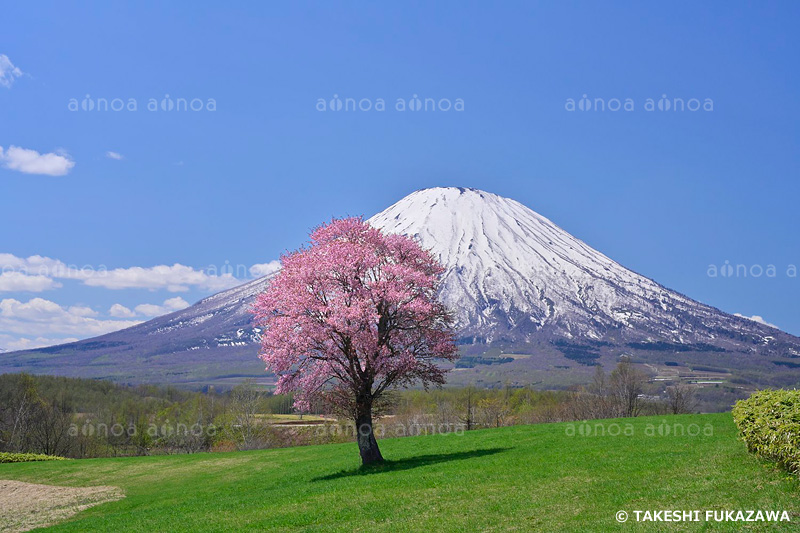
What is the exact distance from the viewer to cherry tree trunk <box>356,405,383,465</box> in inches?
1065

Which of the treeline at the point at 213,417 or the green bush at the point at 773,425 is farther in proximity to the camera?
the treeline at the point at 213,417

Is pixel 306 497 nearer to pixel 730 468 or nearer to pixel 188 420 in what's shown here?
pixel 730 468

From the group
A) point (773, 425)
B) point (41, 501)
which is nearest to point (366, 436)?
point (773, 425)

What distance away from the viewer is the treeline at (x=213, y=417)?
2908 inches

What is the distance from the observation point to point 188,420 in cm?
9750

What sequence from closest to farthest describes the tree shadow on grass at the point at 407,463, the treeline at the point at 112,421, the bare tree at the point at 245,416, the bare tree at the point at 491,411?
the tree shadow on grass at the point at 407,463
the bare tree at the point at 245,416
the treeline at the point at 112,421
the bare tree at the point at 491,411

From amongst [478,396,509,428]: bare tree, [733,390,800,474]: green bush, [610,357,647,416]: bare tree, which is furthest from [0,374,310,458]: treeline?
[733,390,800,474]: green bush

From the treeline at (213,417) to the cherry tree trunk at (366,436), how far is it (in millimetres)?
34683

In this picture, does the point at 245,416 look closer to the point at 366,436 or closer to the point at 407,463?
the point at 366,436

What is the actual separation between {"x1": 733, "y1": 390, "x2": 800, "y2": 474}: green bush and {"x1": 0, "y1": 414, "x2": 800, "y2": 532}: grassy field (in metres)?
0.44

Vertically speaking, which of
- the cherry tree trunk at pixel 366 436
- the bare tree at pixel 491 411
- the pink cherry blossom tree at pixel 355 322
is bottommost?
the bare tree at pixel 491 411

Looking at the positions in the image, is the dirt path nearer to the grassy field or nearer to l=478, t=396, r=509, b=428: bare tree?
the grassy field

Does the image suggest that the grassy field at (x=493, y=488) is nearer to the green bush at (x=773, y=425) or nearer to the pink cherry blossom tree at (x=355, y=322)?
the green bush at (x=773, y=425)

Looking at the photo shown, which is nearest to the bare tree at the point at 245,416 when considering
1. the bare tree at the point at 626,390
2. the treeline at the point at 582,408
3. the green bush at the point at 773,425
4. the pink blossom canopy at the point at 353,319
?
the treeline at the point at 582,408
